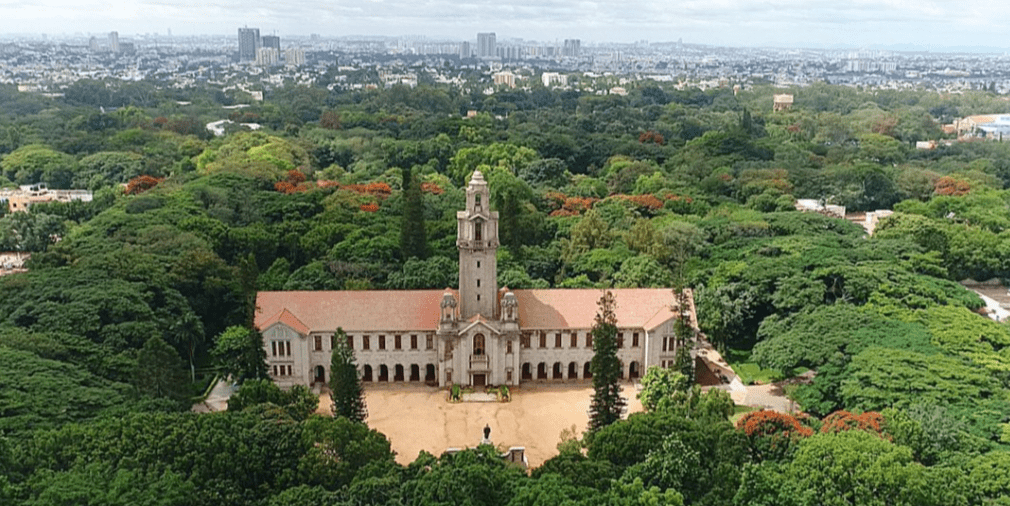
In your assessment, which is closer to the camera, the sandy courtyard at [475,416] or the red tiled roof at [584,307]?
the sandy courtyard at [475,416]

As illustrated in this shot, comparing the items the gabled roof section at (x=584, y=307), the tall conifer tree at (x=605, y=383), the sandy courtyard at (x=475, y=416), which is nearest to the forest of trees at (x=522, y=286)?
the tall conifer tree at (x=605, y=383)

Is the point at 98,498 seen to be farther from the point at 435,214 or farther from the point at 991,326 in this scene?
the point at 435,214

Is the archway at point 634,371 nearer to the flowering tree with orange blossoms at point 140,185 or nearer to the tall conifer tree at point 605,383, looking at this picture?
the tall conifer tree at point 605,383

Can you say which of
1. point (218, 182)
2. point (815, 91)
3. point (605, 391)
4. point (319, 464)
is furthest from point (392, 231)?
point (815, 91)

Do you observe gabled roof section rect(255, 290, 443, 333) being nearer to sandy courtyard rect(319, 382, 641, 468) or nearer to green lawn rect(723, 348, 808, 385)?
sandy courtyard rect(319, 382, 641, 468)

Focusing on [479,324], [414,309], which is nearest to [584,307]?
[479,324]

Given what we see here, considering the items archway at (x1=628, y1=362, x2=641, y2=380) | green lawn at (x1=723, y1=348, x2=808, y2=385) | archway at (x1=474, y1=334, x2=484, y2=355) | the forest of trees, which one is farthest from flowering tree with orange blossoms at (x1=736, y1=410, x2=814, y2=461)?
archway at (x1=474, y1=334, x2=484, y2=355)
